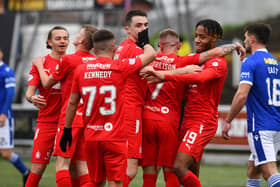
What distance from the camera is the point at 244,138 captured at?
15672mm

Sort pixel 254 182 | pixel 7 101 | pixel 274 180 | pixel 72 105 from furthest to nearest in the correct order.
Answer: pixel 7 101, pixel 254 182, pixel 274 180, pixel 72 105

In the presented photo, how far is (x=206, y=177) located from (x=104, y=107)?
20.8 ft

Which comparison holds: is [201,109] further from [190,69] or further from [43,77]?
[43,77]

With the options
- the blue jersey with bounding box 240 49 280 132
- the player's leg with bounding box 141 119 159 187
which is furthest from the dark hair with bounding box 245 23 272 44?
the player's leg with bounding box 141 119 159 187

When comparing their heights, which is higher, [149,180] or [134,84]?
[134,84]

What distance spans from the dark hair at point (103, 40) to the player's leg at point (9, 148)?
4.97 metres

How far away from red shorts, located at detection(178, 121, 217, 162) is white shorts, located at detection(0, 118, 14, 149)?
4984 millimetres

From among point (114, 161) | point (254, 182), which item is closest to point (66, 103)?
point (114, 161)

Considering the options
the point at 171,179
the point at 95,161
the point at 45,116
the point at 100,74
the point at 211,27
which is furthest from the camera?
the point at 45,116

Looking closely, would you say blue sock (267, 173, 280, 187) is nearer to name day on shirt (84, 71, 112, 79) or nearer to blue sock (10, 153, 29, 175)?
name day on shirt (84, 71, 112, 79)

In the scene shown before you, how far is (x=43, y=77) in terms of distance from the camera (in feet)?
26.5

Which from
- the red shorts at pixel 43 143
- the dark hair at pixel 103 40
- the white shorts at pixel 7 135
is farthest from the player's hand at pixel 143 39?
the white shorts at pixel 7 135

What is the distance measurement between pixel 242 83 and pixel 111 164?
5.94ft

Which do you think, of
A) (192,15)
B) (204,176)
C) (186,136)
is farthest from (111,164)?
(192,15)
